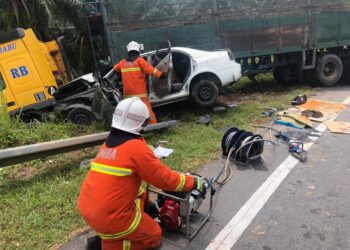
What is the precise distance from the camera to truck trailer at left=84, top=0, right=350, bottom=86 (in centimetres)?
870

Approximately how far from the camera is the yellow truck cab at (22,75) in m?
7.84

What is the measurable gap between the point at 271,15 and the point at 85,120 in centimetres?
651

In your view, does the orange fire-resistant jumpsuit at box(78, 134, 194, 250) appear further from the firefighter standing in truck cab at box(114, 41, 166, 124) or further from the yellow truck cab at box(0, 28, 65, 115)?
the yellow truck cab at box(0, 28, 65, 115)

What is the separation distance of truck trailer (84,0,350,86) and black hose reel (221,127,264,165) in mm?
4772

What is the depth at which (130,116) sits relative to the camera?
2.70 meters

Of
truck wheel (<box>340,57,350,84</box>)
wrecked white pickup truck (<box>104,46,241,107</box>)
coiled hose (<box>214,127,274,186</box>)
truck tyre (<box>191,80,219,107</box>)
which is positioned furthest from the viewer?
truck wheel (<box>340,57,350,84</box>)

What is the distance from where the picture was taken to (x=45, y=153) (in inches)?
193

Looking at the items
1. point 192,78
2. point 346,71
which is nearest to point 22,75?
point 192,78

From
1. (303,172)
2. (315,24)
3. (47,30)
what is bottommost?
(303,172)

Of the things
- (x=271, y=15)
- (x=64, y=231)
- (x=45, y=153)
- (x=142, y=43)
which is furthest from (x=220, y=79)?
(x=64, y=231)

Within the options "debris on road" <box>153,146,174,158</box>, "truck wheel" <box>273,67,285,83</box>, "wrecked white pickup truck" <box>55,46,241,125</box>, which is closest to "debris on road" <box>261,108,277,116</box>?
"wrecked white pickup truck" <box>55,46,241,125</box>

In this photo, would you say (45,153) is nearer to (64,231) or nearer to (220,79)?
→ (64,231)

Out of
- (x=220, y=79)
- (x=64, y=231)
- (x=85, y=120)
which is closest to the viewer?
(x=64, y=231)

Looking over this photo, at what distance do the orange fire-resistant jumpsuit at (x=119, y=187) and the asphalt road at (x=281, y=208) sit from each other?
618 mm
